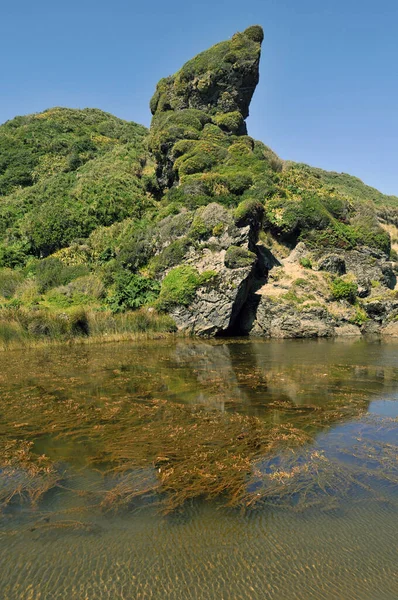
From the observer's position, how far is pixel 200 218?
28.2 m

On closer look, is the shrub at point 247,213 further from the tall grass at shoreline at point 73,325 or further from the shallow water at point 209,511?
the shallow water at point 209,511

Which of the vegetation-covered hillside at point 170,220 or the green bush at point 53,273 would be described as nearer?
the vegetation-covered hillside at point 170,220

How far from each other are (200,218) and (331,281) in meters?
11.1

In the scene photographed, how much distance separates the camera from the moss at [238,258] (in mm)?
24891

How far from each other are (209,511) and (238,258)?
2132cm

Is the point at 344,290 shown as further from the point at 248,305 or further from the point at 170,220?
the point at 170,220

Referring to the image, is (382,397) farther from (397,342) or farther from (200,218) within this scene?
(200,218)

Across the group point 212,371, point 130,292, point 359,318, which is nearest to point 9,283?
point 130,292

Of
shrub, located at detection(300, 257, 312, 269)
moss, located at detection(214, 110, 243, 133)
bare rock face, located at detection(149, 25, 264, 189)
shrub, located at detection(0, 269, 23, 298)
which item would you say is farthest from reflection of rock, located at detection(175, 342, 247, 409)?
moss, located at detection(214, 110, 243, 133)

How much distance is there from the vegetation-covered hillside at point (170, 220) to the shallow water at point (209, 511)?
1203cm

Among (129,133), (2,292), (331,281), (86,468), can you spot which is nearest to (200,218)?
(331,281)

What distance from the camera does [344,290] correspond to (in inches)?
1088

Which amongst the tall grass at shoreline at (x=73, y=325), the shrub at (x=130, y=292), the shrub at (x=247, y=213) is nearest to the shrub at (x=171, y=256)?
the shrub at (x=130, y=292)

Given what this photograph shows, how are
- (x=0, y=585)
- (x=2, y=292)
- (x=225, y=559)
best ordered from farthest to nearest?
(x=2, y=292), (x=225, y=559), (x=0, y=585)
